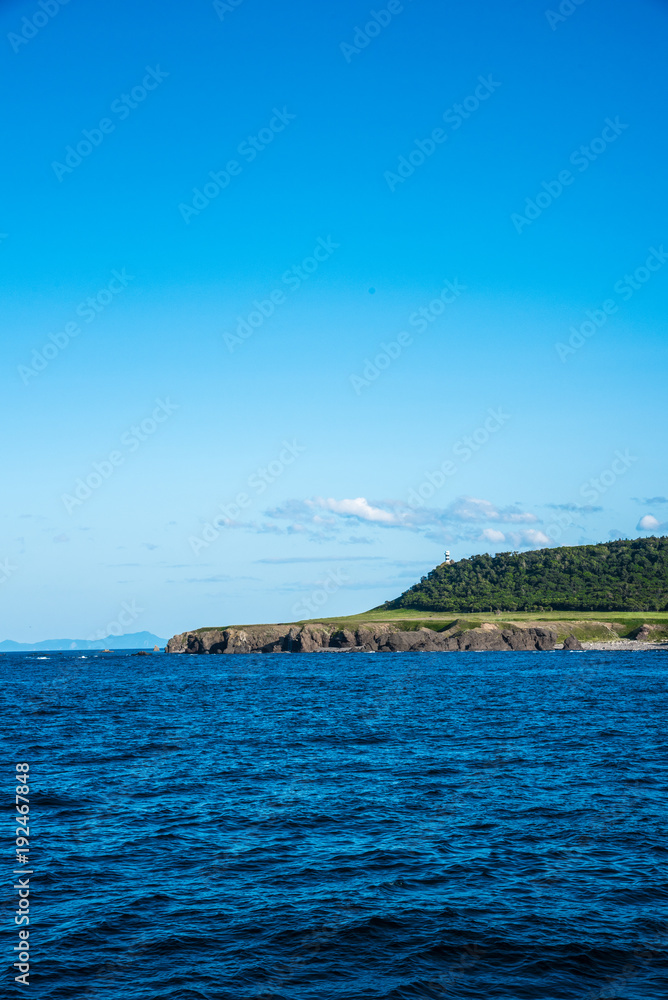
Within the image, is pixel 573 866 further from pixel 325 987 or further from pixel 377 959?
pixel 325 987

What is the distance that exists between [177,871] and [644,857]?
16133mm

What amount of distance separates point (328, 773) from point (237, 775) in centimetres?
484

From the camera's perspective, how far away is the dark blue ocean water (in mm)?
17703

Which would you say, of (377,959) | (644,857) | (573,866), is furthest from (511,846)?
(377,959)

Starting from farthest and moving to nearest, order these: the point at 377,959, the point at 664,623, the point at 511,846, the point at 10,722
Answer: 1. the point at 664,623
2. the point at 10,722
3. the point at 511,846
4. the point at 377,959

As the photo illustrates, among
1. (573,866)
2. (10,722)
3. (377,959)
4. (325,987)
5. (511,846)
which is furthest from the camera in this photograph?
(10,722)

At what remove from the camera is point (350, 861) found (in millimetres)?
25047

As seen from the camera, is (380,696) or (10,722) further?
(380,696)

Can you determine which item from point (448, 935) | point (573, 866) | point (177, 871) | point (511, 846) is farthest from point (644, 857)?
point (177, 871)

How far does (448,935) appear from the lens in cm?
1939

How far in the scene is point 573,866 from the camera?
949 inches

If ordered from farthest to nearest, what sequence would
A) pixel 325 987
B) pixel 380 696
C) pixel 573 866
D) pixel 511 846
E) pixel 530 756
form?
pixel 380 696
pixel 530 756
pixel 511 846
pixel 573 866
pixel 325 987

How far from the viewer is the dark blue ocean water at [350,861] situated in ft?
58.1

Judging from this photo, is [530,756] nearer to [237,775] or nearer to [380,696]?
[237,775]
